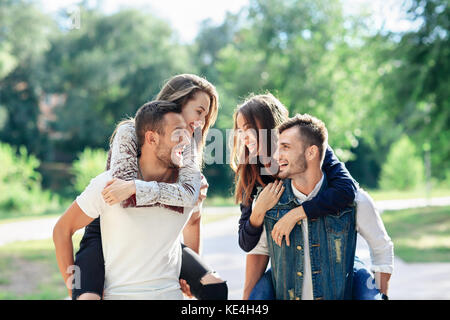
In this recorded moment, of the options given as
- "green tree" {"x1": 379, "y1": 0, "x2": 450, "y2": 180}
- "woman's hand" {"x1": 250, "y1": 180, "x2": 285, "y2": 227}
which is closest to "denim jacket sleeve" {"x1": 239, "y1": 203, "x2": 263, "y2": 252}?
"woman's hand" {"x1": 250, "y1": 180, "x2": 285, "y2": 227}

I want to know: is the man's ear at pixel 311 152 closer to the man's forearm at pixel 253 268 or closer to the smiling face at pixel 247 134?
the smiling face at pixel 247 134

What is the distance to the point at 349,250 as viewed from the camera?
228 cm

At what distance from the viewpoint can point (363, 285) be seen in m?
2.31

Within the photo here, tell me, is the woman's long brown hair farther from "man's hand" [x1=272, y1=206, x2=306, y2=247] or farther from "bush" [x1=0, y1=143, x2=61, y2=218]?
"bush" [x1=0, y1=143, x2=61, y2=218]

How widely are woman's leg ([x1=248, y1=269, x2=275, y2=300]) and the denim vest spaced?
35 millimetres

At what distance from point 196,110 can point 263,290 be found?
1.04 meters

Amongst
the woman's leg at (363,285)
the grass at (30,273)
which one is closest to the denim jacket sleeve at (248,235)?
the woman's leg at (363,285)

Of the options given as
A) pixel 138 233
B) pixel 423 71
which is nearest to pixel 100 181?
pixel 138 233

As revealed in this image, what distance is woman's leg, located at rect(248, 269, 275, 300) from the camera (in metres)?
2.31

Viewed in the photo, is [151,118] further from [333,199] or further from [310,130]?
[333,199]

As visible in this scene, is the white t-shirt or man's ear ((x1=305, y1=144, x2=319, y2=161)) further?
man's ear ((x1=305, y1=144, x2=319, y2=161))

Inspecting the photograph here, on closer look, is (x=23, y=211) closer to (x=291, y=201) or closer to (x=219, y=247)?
(x=219, y=247)

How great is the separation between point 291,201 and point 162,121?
2.22 ft
